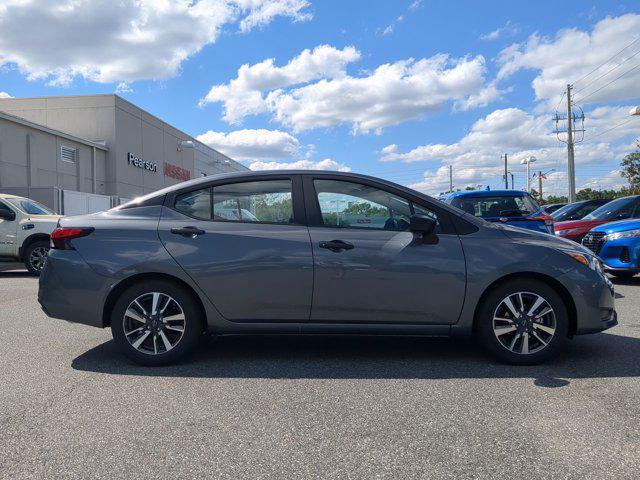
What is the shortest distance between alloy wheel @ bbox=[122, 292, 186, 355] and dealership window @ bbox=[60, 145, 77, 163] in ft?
81.6

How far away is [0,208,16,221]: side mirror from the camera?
38.1ft

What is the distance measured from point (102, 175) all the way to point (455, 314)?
95.5 feet

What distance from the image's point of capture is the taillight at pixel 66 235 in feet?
14.3

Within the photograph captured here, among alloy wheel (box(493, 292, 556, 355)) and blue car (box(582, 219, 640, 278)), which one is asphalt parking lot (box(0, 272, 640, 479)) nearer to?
alloy wheel (box(493, 292, 556, 355))

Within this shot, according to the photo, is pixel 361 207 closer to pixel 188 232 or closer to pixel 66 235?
pixel 188 232

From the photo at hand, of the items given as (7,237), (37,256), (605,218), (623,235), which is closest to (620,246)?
(623,235)

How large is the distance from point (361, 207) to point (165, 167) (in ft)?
118

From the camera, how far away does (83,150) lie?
2808 cm

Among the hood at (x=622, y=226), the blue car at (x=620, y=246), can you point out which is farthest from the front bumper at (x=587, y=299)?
the hood at (x=622, y=226)

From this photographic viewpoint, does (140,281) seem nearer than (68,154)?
Yes

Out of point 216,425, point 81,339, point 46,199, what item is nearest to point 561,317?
point 216,425

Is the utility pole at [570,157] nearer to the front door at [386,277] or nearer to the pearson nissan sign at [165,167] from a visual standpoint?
the pearson nissan sign at [165,167]

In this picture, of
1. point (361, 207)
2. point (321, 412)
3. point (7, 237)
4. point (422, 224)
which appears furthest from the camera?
point (7, 237)

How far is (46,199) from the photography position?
20781 millimetres
